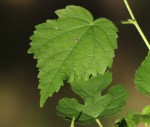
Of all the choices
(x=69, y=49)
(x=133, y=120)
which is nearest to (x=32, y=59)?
(x=69, y=49)

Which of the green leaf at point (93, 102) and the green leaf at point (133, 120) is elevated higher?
the green leaf at point (93, 102)

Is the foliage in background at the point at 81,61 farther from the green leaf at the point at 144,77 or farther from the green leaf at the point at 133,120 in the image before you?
the green leaf at the point at 133,120

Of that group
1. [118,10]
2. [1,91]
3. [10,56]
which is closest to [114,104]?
[1,91]

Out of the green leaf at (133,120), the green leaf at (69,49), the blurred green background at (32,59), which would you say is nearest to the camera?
the green leaf at (133,120)

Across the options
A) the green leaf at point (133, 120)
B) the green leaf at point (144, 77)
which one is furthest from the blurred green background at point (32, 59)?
the green leaf at point (133, 120)

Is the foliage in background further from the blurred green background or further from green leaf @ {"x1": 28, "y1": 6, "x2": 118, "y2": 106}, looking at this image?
the blurred green background

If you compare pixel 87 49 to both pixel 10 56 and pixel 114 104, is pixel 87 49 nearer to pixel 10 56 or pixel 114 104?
pixel 114 104

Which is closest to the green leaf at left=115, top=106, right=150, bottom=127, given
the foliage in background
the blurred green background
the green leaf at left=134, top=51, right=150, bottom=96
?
the foliage in background
